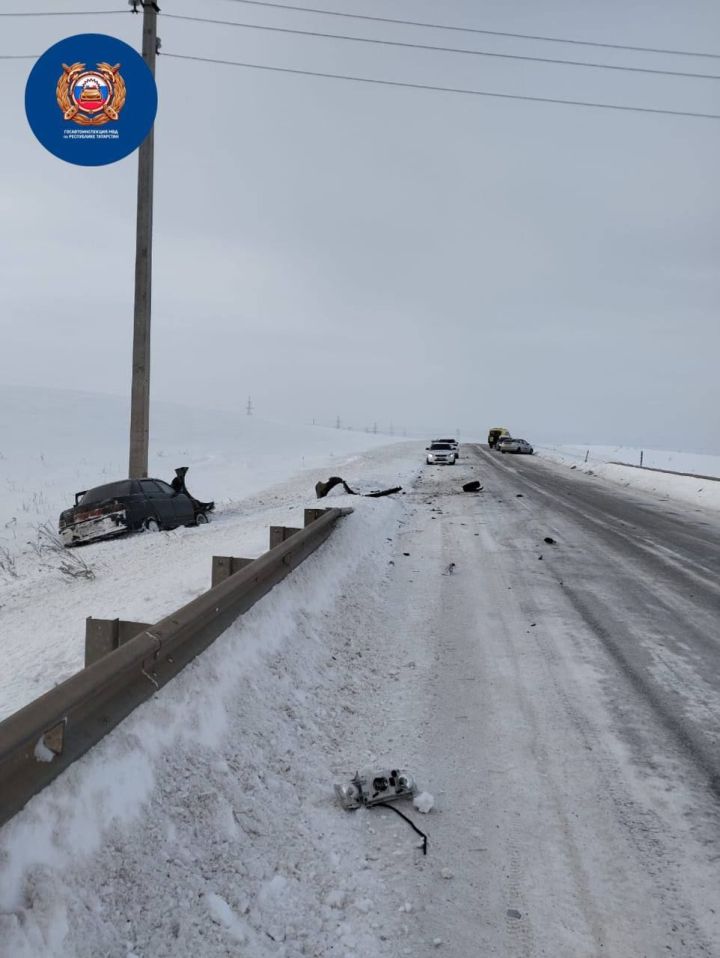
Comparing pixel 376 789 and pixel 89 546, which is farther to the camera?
pixel 89 546

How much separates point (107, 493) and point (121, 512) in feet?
2.10

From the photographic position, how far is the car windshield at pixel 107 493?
1120 cm

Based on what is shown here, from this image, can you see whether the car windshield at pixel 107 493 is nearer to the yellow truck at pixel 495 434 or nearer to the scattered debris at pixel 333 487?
the scattered debris at pixel 333 487

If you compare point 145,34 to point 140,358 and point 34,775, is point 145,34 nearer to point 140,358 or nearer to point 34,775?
point 140,358

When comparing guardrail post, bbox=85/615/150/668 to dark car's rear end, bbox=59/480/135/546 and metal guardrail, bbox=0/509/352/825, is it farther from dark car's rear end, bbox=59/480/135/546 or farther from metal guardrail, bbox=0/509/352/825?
dark car's rear end, bbox=59/480/135/546

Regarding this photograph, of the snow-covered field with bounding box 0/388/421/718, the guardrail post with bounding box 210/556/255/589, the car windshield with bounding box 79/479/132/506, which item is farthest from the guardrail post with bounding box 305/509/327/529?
the car windshield with bounding box 79/479/132/506

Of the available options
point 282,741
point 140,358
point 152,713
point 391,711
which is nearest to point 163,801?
point 152,713

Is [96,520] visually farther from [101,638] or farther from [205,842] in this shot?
[205,842]

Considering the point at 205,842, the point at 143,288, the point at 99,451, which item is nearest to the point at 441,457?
the point at 99,451

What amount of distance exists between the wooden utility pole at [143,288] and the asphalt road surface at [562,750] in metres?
7.29

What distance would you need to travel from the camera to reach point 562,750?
146 inches

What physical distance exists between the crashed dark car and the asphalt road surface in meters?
5.28

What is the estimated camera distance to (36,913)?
6.25ft

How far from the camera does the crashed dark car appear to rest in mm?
10812
